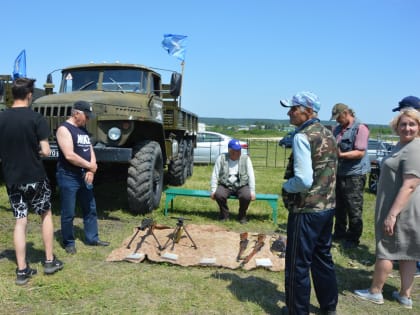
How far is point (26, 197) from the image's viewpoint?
363 centimetres

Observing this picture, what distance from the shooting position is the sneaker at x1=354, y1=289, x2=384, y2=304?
356cm

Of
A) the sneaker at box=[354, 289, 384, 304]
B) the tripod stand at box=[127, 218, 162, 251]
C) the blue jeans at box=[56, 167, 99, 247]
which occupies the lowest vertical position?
the sneaker at box=[354, 289, 384, 304]

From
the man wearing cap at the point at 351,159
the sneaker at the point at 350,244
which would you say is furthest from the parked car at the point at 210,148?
the man wearing cap at the point at 351,159

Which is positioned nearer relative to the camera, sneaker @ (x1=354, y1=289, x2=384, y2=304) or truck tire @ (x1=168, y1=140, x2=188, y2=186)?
sneaker @ (x1=354, y1=289, x2=384, y2=304)

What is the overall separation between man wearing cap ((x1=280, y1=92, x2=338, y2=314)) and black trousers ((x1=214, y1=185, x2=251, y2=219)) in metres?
3.11

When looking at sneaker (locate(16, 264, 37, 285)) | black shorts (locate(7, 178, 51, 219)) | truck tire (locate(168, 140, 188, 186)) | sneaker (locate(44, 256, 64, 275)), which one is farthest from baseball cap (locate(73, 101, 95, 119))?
truck tire (locate(168, 140, 188, 186))

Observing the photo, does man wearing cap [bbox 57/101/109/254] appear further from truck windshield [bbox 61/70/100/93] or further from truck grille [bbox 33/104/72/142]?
truck windshield [bbox 61/70/100/93]

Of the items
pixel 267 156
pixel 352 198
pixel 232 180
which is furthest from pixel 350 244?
pixel 267 156

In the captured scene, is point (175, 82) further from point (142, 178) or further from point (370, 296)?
point (370, 296)

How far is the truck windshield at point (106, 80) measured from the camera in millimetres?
7160

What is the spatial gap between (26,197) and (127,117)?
7.71 feet

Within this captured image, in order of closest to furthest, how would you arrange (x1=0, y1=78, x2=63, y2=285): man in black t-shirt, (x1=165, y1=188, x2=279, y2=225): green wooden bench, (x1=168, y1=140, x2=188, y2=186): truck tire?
(x1=0, y1=78, x2=63, y2=285): man in black t-shirt → (x1=165, y1=188, x2=279, y2=225): green wooden bench → (x1=168, y1=140, x2=188, y2=186): truck tire

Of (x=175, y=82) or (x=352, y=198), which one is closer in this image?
(x=352, y=198)

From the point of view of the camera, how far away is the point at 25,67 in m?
10.4
